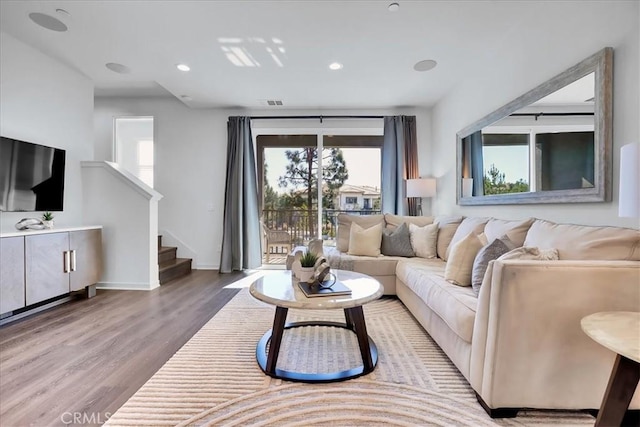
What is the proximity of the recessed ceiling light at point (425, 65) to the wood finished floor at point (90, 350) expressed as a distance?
3.36 m

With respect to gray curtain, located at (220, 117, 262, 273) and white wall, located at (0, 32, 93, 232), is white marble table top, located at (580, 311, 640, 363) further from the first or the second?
white wall, located at (0, 32, 93, 232)

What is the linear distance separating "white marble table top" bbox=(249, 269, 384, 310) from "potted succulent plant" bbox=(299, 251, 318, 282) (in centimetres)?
8

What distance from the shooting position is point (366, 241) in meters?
3.50

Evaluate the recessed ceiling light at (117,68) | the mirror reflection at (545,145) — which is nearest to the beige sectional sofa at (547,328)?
the mirror reflection at (545,145)

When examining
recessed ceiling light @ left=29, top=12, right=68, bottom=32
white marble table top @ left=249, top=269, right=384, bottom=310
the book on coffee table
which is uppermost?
recessed ceiling light @ left=29, top=12, right=68, bottom=32

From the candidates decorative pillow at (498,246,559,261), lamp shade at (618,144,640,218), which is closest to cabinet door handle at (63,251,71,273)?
decorative pillow at (498,246,559,261)

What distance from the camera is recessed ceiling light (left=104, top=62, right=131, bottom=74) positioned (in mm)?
3476

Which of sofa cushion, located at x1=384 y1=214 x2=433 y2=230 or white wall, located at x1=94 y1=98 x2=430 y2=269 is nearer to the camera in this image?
sofa cushion, located at x1=384 y1=214 x2=433 y2=230

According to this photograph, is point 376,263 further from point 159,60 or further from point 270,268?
point 159,60

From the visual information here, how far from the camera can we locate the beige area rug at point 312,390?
56.0 inches

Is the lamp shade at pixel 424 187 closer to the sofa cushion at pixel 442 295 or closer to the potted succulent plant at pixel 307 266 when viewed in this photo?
the sofa cushion at pixel 442 295

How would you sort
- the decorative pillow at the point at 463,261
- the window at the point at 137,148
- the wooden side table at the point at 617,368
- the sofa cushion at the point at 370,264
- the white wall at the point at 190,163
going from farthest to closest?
the window at the point at 137,148
the white wall at the point at 190,163
the sofa cushion at the point at 370,264
the decorative pillow at the point at 463,261
the wooden side table at the point at 617,368

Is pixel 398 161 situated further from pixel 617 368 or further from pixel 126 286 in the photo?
pixel 126 286

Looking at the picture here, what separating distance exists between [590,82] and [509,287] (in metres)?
1.58
